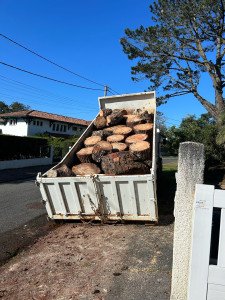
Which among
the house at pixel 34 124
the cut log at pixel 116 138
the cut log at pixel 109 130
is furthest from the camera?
the house at pixel 34 124

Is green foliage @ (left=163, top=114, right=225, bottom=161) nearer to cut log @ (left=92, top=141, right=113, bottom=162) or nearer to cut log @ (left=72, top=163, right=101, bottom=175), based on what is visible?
cut log @ (left=92, top=141, right=113, bottom=162)

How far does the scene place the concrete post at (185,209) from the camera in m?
2.36

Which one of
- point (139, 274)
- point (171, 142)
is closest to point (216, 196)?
point (139, 274)

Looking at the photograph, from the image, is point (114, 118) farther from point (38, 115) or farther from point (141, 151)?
point (38, 115)

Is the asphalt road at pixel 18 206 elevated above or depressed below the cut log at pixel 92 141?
below

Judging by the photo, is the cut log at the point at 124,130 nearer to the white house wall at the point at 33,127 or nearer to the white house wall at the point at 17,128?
the white house wall at the point at 33,127

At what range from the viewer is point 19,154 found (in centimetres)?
1877

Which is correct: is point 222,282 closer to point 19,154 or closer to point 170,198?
point 170,198

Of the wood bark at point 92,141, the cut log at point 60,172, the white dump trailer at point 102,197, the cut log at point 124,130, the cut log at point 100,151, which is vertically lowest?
the white dump trailer at point 102,197

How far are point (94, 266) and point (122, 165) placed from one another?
2.21m

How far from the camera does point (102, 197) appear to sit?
16.1 feet

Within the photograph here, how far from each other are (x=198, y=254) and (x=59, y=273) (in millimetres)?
2104

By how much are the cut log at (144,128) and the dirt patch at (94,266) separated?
2614 millimetres

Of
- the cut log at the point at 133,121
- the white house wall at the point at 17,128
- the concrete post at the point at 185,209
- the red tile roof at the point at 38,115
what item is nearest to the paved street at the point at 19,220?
the concrete post at the point at 185,209
